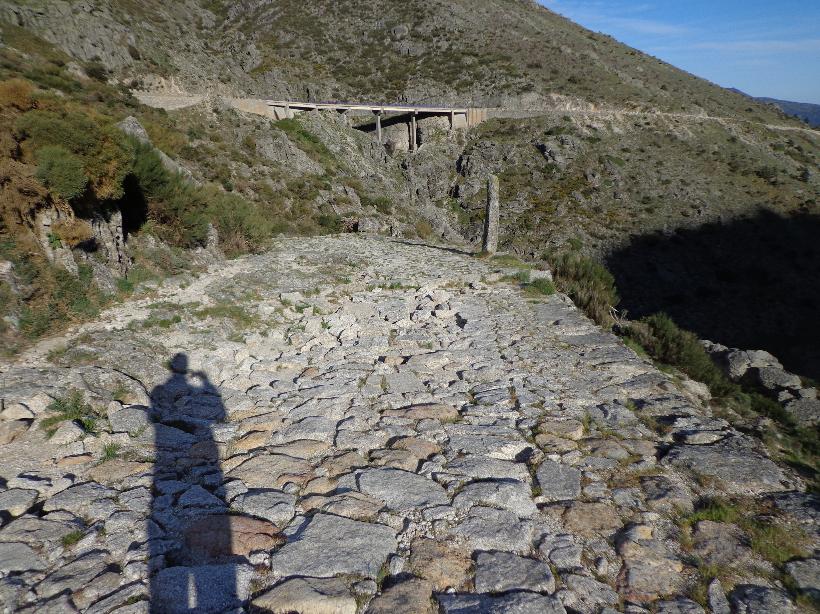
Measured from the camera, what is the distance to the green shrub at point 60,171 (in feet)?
19.2

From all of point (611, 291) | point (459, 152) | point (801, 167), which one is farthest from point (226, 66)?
point (801, 167)

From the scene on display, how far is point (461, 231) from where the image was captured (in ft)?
116

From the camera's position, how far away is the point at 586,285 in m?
9.62

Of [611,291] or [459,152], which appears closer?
[611,291]

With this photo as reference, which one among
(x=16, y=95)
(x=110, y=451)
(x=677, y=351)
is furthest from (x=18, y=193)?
(x=677, y=351)

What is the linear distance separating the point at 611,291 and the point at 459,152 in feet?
114

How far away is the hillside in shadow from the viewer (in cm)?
2777

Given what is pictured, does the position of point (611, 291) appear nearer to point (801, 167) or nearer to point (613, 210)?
point (613, 210)

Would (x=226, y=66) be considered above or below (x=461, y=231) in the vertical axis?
above

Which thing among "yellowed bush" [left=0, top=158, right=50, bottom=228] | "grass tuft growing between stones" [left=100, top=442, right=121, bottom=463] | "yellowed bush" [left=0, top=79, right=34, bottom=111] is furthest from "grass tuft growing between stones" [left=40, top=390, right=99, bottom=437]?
"yellowed bush" [left=0, top=79, right=34, bottom=111]

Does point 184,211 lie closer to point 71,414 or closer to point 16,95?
point 16,95

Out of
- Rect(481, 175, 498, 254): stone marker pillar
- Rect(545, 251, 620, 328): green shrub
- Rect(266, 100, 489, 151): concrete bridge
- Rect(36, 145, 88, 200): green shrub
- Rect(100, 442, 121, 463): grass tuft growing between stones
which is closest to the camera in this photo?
Rect(100, 442, 121, 463): grass tuft growing between stones

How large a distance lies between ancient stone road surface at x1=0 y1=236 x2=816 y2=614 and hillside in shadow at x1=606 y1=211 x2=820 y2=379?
25.6 meters

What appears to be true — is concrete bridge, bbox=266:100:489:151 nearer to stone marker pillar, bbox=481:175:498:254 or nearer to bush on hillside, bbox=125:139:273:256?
bush on hillside, bbox=125:139:273:256
